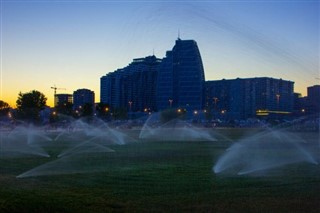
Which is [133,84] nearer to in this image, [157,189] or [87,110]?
[87,110]

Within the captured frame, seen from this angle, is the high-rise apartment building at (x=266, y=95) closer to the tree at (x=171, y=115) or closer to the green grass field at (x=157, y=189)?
the tree at (x=171, y=115)

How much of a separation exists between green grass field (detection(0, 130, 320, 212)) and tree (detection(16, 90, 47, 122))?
93.2 meters

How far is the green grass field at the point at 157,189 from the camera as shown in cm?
1541

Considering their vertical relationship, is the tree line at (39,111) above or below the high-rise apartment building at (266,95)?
below

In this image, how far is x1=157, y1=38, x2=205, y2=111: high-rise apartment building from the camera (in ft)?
330

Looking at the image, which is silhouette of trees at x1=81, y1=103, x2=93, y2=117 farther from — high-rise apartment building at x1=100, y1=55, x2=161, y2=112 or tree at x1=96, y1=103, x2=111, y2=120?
high-rise apartment building at x1=100, y1=55, x2=161, y2=112

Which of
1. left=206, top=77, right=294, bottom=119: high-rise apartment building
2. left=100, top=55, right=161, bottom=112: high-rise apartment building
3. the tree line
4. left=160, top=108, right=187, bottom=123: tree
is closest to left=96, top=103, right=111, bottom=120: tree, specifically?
the tree line

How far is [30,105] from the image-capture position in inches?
4975

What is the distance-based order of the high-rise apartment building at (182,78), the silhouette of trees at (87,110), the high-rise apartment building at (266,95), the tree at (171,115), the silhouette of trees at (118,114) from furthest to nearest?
1. the high-rise apartment building at (266,95)
2. the silhouette of trees at (118,114)
3. the silhouette of trees at (87,110)
4. the tree at (171,115)
5. the high-rise apartment building at (182,78)

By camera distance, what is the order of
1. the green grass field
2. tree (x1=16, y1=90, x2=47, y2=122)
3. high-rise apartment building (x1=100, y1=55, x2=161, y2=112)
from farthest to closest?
high-rise apartment building (x1=100, y1=55, x2=161, y2=112) → tree (x1=16, y1=90, x2=47, y2=122) → the green grass field

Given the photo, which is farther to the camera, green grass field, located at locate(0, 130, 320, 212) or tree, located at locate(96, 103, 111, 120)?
tree, located at locate(96, 103, 111, 120)

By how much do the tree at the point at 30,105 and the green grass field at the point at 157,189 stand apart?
93.2 m

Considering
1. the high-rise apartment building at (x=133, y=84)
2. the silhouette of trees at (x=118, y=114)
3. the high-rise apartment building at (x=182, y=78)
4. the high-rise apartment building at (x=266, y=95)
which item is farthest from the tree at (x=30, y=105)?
the high-rise apartment building at (x=266, y=95)

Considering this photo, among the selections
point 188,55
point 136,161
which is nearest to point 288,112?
point 188,55
